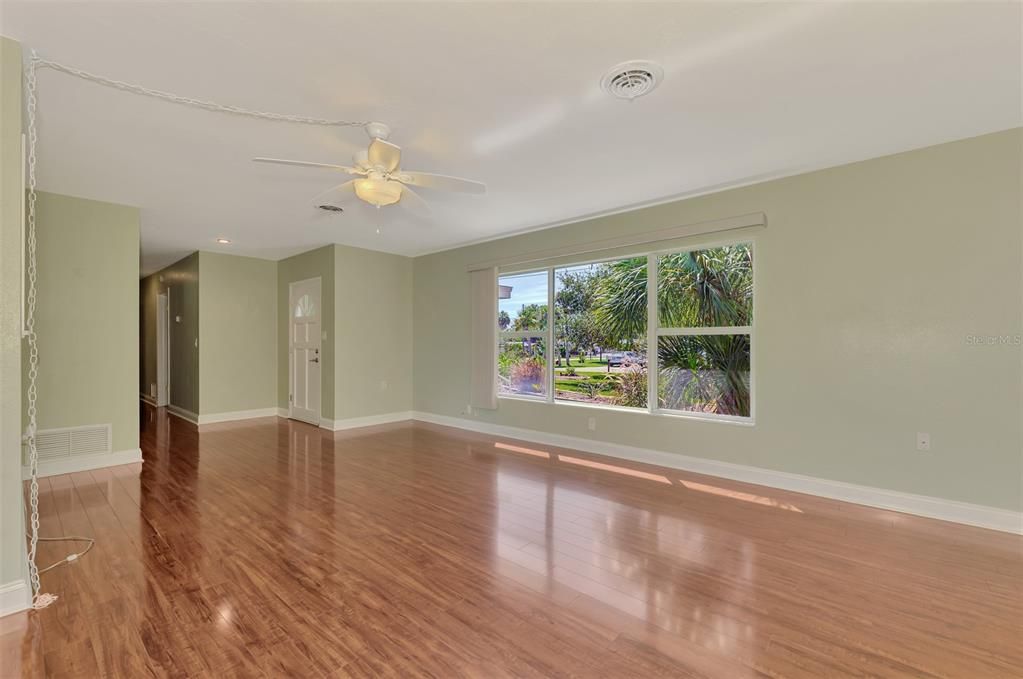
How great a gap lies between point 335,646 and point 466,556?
34.0 inches

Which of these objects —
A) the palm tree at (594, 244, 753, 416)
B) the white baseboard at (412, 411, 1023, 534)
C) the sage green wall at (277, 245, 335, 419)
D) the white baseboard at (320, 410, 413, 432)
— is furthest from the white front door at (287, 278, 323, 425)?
the palm tree at (594, 244, 753, 416)

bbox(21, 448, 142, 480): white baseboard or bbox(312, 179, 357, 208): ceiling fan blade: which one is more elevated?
bbox(312, 179, 357, 208): ceiling fan blade

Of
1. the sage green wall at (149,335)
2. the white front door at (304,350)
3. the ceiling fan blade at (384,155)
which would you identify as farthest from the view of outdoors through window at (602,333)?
the sage green wall at (149,335)

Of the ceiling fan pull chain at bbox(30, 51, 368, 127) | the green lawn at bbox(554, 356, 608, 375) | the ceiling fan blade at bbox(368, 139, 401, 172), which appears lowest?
the green lawn at bbox(554, 356, 608, 375)

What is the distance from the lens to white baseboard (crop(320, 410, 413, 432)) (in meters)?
5.96

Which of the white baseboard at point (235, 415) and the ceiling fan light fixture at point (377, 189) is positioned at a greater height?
the ceiling fan light fixture at point (377, 189)

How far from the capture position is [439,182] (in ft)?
8.91

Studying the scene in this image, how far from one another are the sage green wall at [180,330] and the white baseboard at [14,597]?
4.93m

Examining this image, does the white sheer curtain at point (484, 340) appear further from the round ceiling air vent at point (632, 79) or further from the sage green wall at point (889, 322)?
the round ceiling air vent at point (632, 79)

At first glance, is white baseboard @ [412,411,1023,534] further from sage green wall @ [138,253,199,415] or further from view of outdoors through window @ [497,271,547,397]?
sage green wall @ [138,253,199,415]

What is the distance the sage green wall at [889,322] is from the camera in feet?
9.40

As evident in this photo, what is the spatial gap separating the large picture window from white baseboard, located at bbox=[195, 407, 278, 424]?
12.9 ft

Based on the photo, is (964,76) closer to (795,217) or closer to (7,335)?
(795,217)

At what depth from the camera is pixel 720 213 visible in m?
3.91
